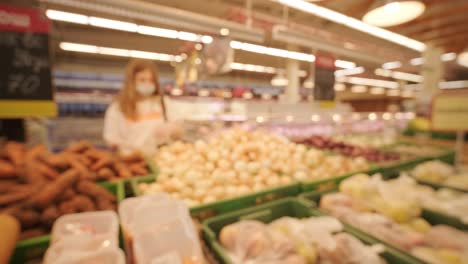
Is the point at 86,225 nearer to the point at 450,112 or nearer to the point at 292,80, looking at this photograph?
the point at 450,112

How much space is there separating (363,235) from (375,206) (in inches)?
13.8

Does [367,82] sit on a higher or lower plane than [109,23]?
higher

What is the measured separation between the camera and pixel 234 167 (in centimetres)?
183

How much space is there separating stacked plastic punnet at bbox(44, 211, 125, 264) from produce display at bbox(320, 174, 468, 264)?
106cm

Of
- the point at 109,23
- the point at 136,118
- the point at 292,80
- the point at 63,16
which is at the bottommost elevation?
the point at 136,118

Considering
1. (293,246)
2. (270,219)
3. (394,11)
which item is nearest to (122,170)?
(270,219)

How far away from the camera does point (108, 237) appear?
2.59 ft

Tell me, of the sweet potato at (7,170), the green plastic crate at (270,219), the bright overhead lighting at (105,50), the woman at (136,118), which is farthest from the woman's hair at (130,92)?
the bright overhead lighting at (105,50)

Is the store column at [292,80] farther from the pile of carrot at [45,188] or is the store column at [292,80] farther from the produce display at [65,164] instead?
the pile of carrot at [45,188]

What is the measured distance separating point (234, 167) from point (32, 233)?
4.02ft

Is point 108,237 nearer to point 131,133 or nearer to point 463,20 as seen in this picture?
point 131,133

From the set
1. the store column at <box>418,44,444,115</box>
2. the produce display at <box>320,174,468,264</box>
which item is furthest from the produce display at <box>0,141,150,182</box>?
the store column at <box>418,44,444,115</box>

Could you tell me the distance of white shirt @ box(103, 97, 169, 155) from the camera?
2.33m

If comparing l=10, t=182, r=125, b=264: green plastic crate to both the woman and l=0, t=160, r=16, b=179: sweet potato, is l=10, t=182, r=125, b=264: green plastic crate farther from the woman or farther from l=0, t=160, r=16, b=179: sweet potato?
the woman
